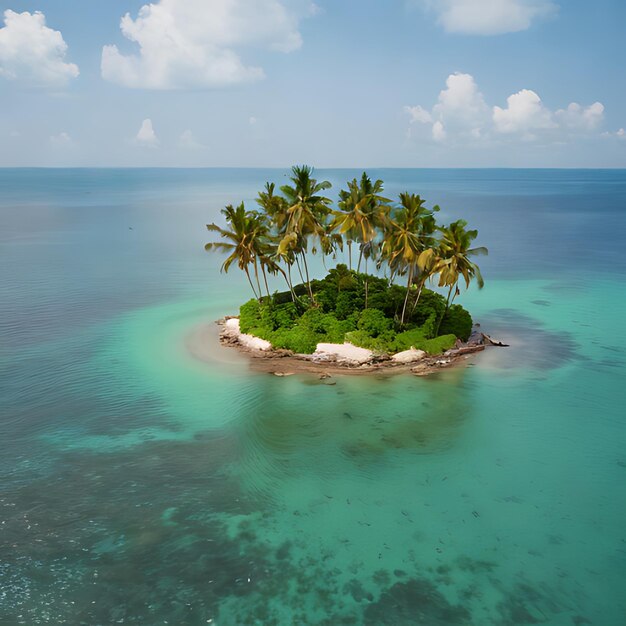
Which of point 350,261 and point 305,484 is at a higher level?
point 350,261

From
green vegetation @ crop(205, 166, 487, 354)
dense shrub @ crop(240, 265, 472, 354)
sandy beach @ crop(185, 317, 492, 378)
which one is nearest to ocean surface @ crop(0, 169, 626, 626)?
sandy beach @ crop(185, 317, 492, 378)

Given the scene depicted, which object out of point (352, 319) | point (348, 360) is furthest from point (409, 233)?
point (348, 360)

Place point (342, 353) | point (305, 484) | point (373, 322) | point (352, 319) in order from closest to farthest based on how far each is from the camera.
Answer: point (305, 484), point (342, 353), point (373, 322), point (352, 319)

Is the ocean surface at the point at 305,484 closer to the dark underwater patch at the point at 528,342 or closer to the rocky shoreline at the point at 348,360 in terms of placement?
the dark underwater patch at the point at 528,342

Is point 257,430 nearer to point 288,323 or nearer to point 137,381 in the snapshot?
point 137,381

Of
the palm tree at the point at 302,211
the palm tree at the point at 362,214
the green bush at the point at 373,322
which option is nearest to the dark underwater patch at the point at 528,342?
the green bush at the point at 373,322

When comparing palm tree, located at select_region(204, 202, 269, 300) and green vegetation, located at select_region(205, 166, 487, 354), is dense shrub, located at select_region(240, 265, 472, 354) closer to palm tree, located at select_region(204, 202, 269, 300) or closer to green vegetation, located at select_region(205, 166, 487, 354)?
green vegetation, located at select_region(205, 166, 487, 354)

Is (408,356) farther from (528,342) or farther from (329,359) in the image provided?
(528,342)

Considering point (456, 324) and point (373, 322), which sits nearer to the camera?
point (373, 322)

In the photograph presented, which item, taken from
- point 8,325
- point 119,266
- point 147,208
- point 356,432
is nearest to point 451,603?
point 356,432
